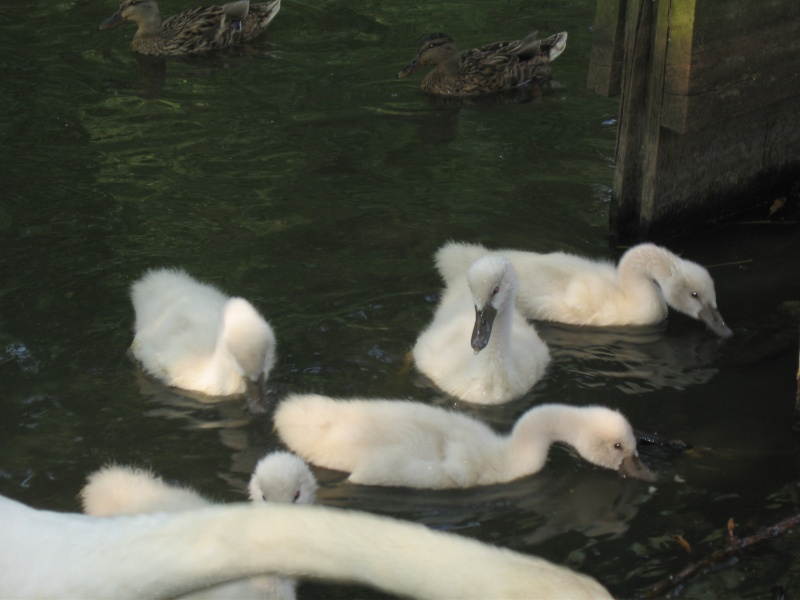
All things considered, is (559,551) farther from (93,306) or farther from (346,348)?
(93,306)

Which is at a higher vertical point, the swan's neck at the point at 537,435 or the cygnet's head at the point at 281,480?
the cygnet's head at the point at 281,480

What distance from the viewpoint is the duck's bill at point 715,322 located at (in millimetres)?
6148

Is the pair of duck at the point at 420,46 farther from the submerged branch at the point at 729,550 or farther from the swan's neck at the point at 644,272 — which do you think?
the submerged branch at the point at 729,550

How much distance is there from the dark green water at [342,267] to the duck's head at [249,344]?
176mm

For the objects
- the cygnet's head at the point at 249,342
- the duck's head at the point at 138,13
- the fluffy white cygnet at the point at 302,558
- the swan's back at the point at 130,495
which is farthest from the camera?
the duck's head at the point at 138,13

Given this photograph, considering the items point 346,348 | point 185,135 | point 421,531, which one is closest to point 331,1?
point 185,135

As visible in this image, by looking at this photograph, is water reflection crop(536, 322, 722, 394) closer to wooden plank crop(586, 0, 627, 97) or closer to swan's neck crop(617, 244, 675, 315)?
swan's neck crop(617, 244, 675, 315)

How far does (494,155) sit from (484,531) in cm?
409

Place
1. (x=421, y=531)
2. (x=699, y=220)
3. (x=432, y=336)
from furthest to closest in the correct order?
1. (x=699, y=220)
2. (x=432, y=336)
3. (x=421, y=531)

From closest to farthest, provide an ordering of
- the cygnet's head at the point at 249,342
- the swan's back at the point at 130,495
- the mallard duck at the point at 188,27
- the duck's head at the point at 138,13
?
the swan's back at the point at 130,495 → the cygnet's head at the point at 249,342 → the mallard duck at the point at 188,27 → the duck's head at the point at 138,13

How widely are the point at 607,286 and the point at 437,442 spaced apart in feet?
5.79

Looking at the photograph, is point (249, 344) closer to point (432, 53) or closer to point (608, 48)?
point (608, 48)

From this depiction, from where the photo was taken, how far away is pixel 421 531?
2381mm

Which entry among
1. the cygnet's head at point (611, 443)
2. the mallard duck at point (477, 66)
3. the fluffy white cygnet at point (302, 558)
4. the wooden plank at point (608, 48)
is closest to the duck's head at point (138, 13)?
the mallard duck at point (477, 66)
